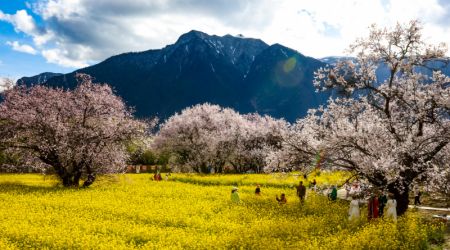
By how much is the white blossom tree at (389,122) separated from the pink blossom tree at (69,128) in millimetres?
18849

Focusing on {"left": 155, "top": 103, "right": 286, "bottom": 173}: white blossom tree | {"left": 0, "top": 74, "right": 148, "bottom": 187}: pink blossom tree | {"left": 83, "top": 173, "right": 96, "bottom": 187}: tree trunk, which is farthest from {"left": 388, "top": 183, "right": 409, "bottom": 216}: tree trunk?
{"left": 155, "top": 103, "right": 286, "bottom": 173}: white blossom tree

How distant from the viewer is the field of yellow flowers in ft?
64.4

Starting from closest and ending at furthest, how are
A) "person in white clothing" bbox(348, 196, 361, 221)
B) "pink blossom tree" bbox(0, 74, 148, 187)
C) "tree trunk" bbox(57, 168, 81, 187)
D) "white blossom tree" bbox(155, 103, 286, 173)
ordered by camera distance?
1. "person in white clothing" bbox(348, 196, 361, 221)
2. "pink blossom tree" bbox(0, 74, 148, 187)
3. "tree trunk" bbox(57, 168, 81, 187)
4. "white blossom tree" bbox(155, 103, 286, 173)

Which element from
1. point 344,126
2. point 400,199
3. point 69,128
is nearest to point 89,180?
point 69,128

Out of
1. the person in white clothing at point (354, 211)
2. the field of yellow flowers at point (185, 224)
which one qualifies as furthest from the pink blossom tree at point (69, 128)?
the person in white clothing at point (354, 211)

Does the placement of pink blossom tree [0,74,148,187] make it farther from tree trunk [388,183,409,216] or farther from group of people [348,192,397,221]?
tree trunk [388,183,409,216]

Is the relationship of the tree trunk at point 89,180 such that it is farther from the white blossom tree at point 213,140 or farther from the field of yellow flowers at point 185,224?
the white blossom tree at point 213,140

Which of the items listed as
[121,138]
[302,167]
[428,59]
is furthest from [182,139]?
[428,59]

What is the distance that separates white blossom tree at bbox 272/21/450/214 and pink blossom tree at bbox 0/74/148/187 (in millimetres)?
Result: 18849

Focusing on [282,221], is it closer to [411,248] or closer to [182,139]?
[411,248]

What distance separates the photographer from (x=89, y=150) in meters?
40.7

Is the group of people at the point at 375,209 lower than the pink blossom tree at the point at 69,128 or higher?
lower

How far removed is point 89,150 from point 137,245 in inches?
877

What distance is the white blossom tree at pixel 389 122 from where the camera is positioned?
25.2 m
